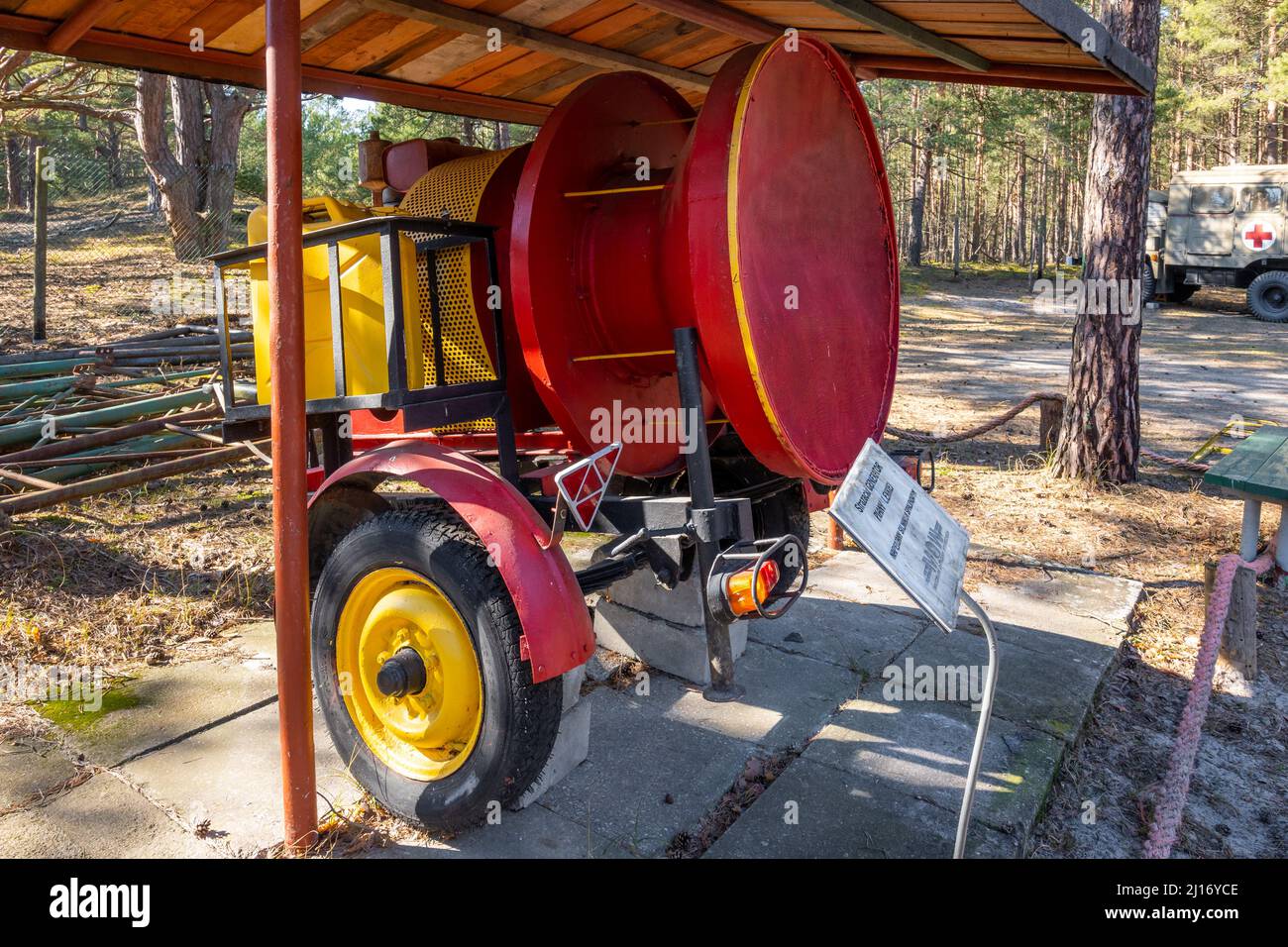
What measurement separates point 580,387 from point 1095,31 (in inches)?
78.9

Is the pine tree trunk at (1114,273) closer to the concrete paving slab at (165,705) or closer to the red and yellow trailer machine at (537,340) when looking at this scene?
the red and yellow trailer machine at (537,340)

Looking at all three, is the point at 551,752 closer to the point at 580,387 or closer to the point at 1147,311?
the point at 580,387

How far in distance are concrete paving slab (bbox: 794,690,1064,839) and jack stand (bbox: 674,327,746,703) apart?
2.16ft

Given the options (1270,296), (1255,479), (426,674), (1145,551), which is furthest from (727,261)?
(1270,296)

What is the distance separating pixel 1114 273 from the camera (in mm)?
6590

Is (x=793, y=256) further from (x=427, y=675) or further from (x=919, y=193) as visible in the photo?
(x=919, y=193)

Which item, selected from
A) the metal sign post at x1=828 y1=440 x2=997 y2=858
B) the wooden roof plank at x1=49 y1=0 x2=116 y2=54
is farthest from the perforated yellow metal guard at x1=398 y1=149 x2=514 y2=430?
the metal sign post at x1=828 y1=440 x2=997 y2=858

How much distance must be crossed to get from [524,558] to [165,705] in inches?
76.7

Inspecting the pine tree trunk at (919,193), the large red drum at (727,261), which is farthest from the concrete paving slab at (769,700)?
the pine tree trunk at (919,193)

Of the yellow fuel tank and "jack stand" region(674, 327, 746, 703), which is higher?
the yellow fuel tank

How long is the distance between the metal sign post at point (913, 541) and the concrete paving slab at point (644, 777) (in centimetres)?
86

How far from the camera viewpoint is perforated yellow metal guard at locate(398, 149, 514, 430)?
3076mm

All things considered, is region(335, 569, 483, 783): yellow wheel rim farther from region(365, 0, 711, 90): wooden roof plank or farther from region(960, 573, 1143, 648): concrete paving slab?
region(960, 573, 1143, 648): concrete paving slab
